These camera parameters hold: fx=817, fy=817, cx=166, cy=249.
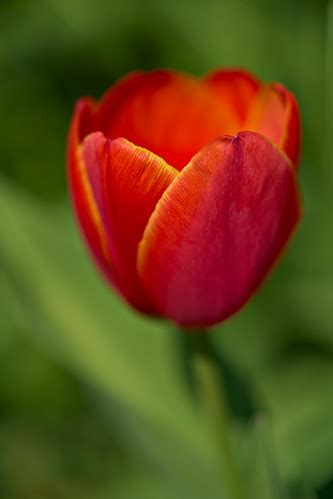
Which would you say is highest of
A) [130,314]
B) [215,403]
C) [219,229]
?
[219,229]

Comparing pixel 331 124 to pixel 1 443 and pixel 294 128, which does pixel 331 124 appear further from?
pixel 1 443

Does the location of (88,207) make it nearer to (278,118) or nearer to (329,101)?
(278,118)

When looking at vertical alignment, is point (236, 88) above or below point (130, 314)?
above

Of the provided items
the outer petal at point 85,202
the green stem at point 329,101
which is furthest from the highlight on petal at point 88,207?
the green stem at point 329,101

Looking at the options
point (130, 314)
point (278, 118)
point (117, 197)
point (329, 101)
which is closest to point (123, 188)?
point (117, 197)

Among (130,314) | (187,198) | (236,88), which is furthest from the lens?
(130,314)

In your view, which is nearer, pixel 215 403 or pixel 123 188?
pixel 123 188

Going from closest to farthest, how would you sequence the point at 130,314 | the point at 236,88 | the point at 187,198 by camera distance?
the point at 187,198
the point at 236,88
the point at 130,314

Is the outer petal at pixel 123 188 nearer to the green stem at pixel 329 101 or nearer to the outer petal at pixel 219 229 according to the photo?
the outer petal at pixel 219 229
